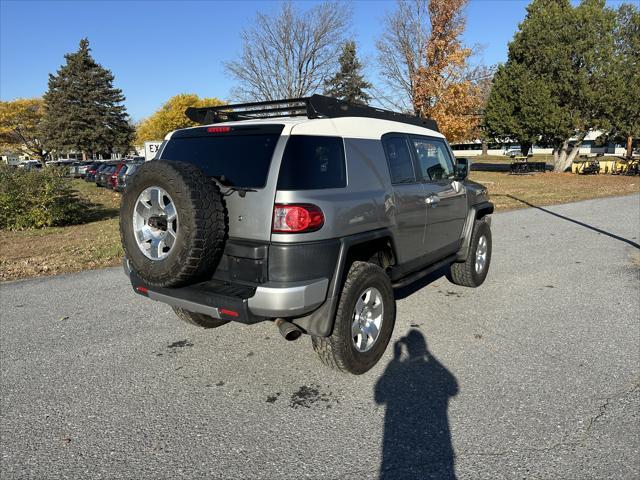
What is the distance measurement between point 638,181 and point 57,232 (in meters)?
27.4

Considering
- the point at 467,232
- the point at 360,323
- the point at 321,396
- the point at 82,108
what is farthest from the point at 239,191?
the point at 82,108

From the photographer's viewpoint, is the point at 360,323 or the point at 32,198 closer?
the point at 360,323

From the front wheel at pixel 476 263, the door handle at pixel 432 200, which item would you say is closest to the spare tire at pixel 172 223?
the door handle at pixel 432 200

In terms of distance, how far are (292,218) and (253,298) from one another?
58 cm

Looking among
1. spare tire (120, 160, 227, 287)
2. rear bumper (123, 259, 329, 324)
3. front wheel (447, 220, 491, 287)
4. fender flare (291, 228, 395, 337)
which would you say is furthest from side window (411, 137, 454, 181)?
spare tire (120, 160, 227, 287)

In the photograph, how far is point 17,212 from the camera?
10664 millimetres

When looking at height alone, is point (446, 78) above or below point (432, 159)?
above

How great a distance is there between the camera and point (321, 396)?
3.20 meters

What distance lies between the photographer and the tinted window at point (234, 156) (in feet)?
10.2

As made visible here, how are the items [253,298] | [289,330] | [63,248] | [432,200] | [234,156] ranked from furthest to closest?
1. [63,248]
2. [432,200]
3. [234,156]
4. [289,330]
5. [253,298]

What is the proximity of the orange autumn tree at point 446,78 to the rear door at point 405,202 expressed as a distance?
19220 mm

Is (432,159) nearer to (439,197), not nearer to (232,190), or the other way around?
(439,197)

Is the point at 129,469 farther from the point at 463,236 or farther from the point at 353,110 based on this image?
the point at 463,236

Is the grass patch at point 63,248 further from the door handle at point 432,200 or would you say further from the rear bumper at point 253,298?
the door handle at point 432,200
